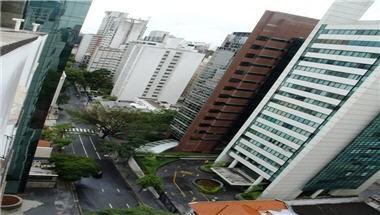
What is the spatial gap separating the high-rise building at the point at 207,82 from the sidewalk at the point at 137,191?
53.1 feet

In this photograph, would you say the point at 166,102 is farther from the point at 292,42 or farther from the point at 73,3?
the point at 73,3

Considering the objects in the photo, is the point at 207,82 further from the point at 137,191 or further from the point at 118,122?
the point at 137,191

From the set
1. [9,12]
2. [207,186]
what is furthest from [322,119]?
[9,12]

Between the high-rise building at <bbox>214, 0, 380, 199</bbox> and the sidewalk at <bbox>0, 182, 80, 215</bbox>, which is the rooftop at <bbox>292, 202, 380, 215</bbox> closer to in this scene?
the high-rise building at <bbox>214, 0, 380, 199</bbox>

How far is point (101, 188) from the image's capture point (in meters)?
51.7

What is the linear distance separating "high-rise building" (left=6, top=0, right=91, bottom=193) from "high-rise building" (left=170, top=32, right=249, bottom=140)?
3360 centimetres

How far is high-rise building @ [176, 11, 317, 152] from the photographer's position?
217 feet

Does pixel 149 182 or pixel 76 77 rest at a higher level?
pixel 149 182

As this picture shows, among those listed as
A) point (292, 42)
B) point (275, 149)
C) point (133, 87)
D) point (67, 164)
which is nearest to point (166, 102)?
point (133, 87)

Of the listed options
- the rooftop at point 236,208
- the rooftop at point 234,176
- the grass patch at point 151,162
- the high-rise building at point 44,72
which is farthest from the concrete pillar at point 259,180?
the high-rise building at point 44,72

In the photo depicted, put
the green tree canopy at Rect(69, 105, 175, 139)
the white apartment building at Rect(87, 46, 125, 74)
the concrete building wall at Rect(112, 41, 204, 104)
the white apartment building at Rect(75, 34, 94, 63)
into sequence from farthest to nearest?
the white apartment building at Rect(75, 34, 94, 63)
the white apartment building at Rect(87, 46, 125, 74)
the concrete building wall at Rect(112, 41, 204, 104)
the green tree canopy at Rect(69, 105, 175, 139)

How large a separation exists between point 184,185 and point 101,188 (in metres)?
12.4

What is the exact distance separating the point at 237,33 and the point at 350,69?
78.5 ft

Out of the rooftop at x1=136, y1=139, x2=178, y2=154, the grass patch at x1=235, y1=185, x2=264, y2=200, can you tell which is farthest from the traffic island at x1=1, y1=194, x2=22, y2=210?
the grass patch at x1=235, y1=185, x2=264, y2=200
